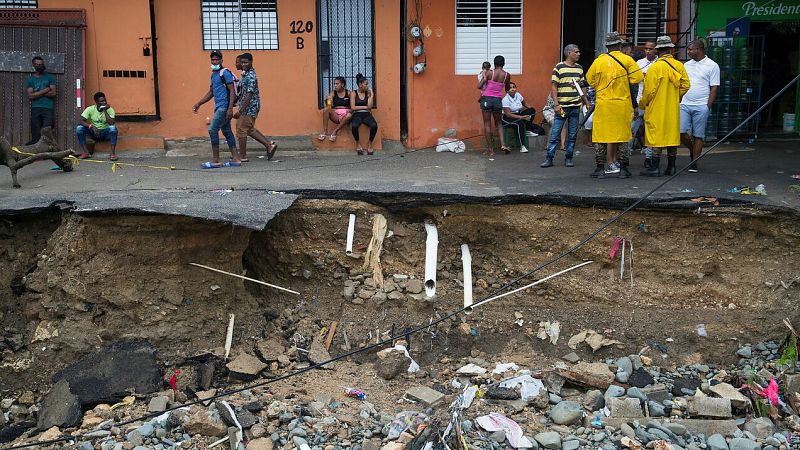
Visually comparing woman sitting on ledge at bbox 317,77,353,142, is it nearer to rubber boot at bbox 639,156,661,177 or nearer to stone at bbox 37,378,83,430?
rubber boot at bbox 639,156,661,177

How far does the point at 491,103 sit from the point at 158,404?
263 inches

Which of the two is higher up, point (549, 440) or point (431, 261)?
point (431, 261)

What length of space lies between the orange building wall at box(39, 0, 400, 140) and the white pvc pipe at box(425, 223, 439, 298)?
182 inches

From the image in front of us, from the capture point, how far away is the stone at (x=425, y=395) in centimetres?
724

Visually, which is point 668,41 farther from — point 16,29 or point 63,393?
point 16,29

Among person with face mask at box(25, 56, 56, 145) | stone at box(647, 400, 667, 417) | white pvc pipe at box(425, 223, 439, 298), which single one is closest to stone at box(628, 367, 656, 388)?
stone at box(647, 400, 667, 417)

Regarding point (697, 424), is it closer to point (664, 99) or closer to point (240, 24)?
point (664, 99)

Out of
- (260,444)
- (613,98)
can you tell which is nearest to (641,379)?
(613,98)

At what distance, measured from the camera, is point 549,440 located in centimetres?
671

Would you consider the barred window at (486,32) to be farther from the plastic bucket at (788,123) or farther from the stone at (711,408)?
the stone at (711,408)

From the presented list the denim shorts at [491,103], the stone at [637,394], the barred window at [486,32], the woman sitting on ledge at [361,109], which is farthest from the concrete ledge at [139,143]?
the stone at [637,394]

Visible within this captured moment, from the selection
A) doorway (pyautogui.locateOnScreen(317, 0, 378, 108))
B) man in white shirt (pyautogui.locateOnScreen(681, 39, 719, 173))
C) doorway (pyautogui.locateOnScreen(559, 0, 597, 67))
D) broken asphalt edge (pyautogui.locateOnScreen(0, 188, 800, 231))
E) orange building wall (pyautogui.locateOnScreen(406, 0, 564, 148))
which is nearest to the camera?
broken asphalt edge (pyautogui.locateOnScreen(0, 188, 800, 231))

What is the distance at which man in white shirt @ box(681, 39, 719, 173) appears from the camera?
977 centimetres

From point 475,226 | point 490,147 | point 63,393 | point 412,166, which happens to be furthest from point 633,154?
point 63,393
